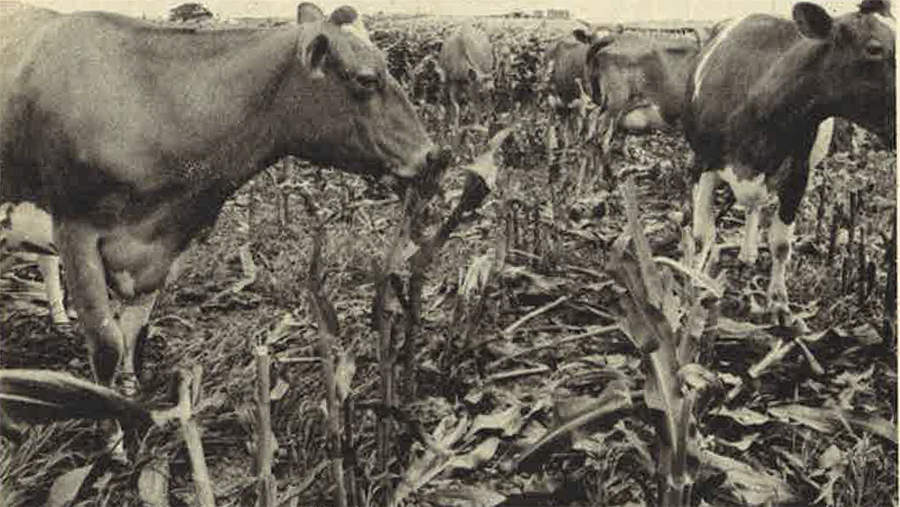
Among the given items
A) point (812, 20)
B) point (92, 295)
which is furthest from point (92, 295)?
point (812, 20)

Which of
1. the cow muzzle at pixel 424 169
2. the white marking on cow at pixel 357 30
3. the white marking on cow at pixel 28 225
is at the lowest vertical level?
the white marking on cow at pixel 28 225

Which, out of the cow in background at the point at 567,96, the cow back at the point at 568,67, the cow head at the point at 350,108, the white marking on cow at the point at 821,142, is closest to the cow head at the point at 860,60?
the white marking on cow at the point at 821,142

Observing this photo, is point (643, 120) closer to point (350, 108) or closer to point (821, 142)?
point (821, 142)

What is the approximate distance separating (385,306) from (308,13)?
1049mm

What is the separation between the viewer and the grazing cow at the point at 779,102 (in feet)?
10.6

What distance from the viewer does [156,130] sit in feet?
9.11

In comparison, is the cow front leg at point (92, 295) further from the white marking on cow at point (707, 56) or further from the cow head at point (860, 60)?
the white marking on cow at point (707, 56)

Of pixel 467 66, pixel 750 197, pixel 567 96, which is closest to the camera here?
pixel 750 197

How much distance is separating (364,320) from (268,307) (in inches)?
18.4

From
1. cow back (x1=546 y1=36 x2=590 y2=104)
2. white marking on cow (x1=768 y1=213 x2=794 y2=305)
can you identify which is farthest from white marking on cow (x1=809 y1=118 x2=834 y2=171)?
cow back (x1=546 y1=36 x2=590 y2=104)

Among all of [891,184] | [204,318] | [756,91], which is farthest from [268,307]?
[891,184]

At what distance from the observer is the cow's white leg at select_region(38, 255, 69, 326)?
3.78m

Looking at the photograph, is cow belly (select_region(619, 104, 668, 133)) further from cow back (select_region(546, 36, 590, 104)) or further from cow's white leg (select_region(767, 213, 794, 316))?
cow's white leg (select_region(767, 213, 794, 316))

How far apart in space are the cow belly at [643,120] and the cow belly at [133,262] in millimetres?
4961
